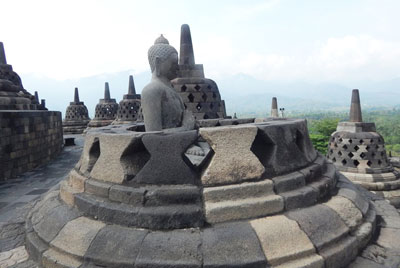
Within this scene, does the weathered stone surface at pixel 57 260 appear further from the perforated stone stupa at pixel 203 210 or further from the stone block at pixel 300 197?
the stone block at pixel 300 197

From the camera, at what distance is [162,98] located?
3.17 metres

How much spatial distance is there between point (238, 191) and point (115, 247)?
1.02 metres

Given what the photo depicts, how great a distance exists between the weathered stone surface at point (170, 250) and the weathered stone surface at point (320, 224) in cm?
83

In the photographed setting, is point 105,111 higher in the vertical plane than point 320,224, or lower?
higher

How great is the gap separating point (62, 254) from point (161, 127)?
1.52 m

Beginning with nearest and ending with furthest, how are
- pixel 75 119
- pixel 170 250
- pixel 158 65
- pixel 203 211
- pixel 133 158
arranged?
pixel 170 250
pixel 203 211
pixel 133 158
pixel 158 65
pixel 75 119

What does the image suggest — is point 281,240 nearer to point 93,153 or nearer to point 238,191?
point 238,191

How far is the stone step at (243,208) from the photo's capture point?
2188 millimetres

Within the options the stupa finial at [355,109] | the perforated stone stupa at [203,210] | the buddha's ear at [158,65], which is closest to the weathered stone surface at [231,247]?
the perforated stone stupa at [203,210]

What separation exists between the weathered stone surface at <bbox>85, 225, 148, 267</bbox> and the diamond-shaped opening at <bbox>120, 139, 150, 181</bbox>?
1.54 feet

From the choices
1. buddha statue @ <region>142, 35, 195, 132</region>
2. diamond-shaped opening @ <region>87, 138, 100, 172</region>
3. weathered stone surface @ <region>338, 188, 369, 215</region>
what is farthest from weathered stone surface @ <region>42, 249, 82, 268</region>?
weathered stone surface @ <region>338, 188, 369, 215</region>

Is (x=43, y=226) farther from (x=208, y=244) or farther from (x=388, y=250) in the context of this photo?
(x=388, y=250)

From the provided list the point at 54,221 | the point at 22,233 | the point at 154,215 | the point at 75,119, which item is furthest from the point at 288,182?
the point at 75,119

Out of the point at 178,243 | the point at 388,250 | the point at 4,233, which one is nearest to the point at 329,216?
the point at 388,250
